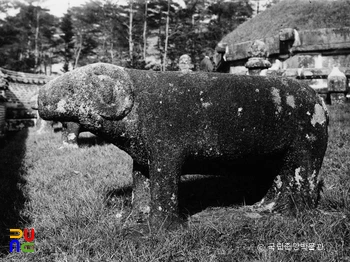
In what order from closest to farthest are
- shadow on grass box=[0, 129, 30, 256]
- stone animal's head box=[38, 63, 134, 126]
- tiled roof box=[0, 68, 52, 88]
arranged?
stone animal's head box=[38, 63, 134, 126] → shadow on grass box=[0, 129, 30, 256] → tiled roof box=[0, 68, 52, 88]

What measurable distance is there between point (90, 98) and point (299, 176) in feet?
6.59

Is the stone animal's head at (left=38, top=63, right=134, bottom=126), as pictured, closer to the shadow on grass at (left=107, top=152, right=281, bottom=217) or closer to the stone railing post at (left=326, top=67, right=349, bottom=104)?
the shadow on grass at (left=107, top=152, right=281, bottom=217)

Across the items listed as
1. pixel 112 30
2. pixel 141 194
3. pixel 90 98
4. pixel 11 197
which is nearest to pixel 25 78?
pixel 112 30

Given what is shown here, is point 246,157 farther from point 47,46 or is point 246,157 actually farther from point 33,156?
point 47,46

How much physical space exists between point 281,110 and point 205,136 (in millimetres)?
759

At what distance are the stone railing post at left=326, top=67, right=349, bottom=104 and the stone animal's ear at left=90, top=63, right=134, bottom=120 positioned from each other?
923 centimetres

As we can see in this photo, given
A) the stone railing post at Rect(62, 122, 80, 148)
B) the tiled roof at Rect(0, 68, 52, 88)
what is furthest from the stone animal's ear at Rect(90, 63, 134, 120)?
the tiled roof at Rect(0, 68, 52, 88)

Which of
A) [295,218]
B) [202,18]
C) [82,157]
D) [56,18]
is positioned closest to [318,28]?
[82,157]

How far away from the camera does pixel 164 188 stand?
8.29 feet

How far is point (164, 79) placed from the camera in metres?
2.59

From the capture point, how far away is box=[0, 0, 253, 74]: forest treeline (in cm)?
2673

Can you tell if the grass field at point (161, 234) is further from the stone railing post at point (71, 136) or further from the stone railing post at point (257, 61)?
the stone railing post at point (257, 61)

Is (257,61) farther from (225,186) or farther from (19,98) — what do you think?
(19,98)

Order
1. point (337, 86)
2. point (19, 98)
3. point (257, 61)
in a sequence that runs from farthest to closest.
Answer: point (19, 98) → point (257, 61) → point (337, 86)
